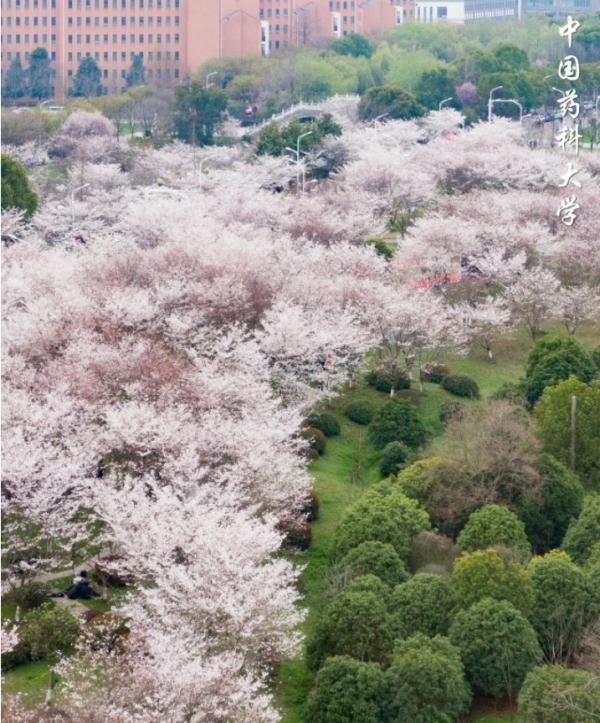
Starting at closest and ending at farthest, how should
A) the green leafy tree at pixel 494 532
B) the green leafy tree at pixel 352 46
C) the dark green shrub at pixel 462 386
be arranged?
the green leafy tree at pixel 494 532 → the dark green shrub at pixel 462 386 → the green leafy tree at pixel 352 46

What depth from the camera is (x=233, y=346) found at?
36.7 meters

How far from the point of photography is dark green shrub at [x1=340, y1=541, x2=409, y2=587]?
2652 centimetres

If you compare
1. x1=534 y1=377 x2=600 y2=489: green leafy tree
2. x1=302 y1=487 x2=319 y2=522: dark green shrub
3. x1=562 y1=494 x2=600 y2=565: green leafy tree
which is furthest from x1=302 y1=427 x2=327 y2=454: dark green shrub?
x1=562 y1=494 x2=600 y2=565: green leafy tree

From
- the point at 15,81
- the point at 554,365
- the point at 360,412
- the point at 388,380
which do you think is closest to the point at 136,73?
the point at 15,81

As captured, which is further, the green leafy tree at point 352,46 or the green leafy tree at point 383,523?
the green leafy tree at point 352,46

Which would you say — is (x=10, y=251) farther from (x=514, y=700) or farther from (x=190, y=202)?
(x=514, y=700)

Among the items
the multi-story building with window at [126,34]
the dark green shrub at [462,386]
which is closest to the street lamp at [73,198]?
the dark green shrub at [462,386]

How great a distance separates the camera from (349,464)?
36031 millimetres

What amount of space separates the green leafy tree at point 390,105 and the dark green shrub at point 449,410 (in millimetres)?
44498

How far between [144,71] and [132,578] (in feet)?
271

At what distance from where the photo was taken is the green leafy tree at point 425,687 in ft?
73.4

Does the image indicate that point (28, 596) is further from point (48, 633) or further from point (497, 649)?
point (497, 649)

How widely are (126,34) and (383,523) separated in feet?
276

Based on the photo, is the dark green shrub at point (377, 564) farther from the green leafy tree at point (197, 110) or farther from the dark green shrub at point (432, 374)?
the green leafy tree at point (197, 110)
